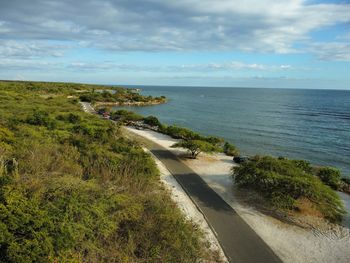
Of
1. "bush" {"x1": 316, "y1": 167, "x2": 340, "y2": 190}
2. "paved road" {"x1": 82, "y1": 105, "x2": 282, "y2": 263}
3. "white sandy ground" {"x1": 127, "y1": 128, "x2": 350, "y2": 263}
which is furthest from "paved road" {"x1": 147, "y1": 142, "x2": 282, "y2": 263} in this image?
"bush" {"x1": 316, "y1": 167, "x2": 340, "y2": 190}

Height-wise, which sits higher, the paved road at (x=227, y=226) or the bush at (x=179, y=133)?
the bush at (x=179, y=133)

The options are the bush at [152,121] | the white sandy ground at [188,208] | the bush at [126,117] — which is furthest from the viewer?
the bush at [126,117]

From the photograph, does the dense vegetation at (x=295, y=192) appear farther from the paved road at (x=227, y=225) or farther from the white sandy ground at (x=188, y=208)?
the white sandy ground at (x=188, y=208)

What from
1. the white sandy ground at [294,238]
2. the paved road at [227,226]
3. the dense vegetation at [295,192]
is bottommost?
the white sandy ground at [294,238]

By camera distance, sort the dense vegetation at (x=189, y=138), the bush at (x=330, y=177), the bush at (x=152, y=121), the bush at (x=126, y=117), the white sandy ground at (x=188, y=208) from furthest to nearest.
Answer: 1. the bush at (x=126, y=117)
2. the bush at (x=152, y=121)
3. the dense vegetation at (x=189, y=138)
4. the bush at (x=330, y=177)
5. the white sandy ground at (x=188, y=208)

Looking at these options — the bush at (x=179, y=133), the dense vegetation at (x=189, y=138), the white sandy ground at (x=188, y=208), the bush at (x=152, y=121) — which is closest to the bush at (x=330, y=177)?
the dense vegetation at (x=189, y=138)

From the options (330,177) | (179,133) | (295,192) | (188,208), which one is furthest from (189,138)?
(295,192)

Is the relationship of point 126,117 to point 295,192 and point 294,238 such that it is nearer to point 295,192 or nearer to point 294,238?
point 295,192
